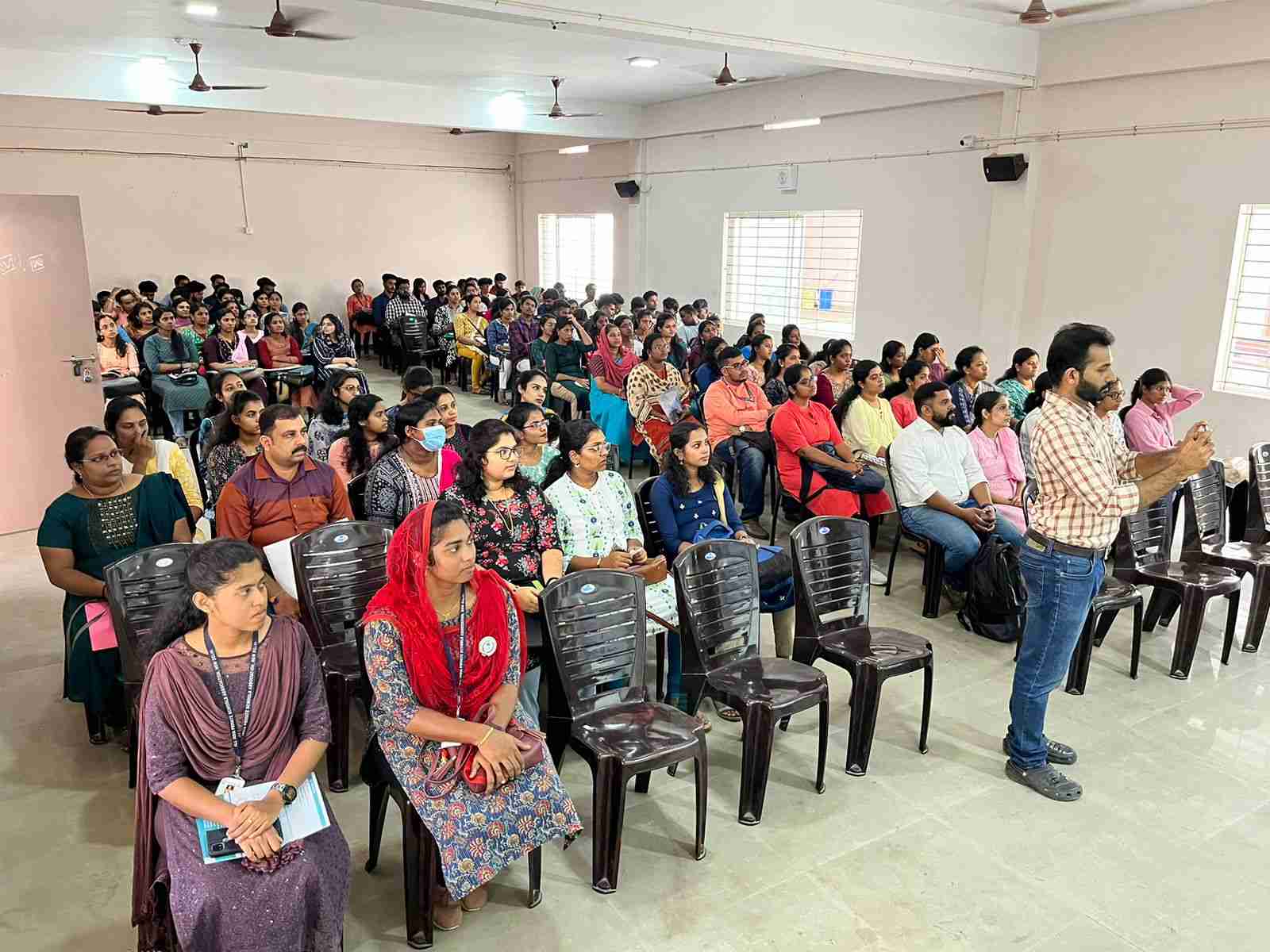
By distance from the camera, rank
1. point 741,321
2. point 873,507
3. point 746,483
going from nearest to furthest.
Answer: point 873,507 < point 746,483 < point 741,321

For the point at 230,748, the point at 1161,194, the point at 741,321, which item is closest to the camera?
the point at 230,748

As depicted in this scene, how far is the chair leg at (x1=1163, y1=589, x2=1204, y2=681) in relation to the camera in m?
4.04

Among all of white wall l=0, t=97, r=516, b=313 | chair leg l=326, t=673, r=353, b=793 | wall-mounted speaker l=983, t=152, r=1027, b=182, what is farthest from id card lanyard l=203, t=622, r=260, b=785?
white wall l=0, t=97, r=516, b=313

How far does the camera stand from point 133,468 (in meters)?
4.20

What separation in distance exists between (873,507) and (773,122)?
19.5ft

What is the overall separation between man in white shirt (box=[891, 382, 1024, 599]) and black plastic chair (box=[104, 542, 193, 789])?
130 inches

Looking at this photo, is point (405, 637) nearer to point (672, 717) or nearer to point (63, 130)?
point (672, 717)

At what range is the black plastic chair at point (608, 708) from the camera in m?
2.69

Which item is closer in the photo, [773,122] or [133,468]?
[133,468]

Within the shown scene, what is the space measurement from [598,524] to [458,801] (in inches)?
56.3

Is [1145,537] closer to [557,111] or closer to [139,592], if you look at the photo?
[139,592]

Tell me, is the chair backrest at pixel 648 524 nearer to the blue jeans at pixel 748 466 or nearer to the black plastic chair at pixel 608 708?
the black plastic chair at pixel 608 708

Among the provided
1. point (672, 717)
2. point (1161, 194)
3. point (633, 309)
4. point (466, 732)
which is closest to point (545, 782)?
point (466, 732)

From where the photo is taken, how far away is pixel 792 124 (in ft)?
31.8
